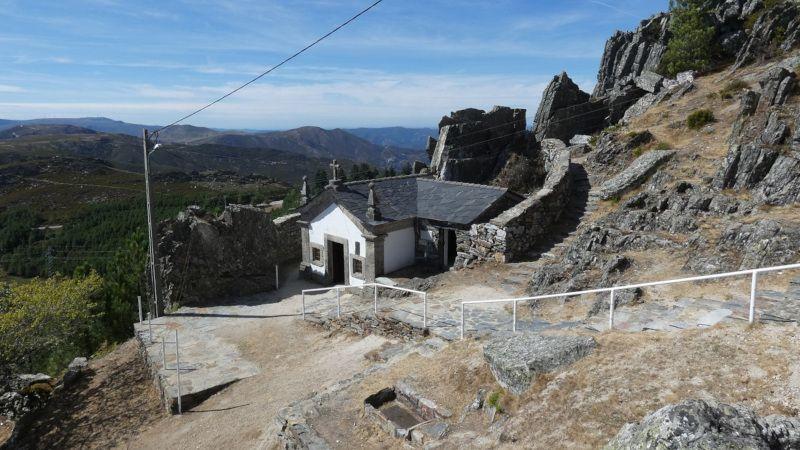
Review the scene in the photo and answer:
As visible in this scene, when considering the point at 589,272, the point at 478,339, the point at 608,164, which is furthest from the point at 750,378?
the point at 608,164

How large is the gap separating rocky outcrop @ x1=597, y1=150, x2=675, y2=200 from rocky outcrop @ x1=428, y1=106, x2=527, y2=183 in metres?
9.46

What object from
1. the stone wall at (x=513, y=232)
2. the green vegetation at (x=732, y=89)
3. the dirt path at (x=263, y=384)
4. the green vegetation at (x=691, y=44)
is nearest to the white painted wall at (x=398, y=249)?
the stone wall at (x=513, y=232)

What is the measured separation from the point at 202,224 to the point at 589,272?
1370 centimetres

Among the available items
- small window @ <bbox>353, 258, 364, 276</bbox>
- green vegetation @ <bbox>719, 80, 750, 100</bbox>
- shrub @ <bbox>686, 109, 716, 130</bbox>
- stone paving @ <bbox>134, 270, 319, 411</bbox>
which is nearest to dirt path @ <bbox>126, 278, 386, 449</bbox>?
stone paving @ <bbox>134, 270, 319, 411</bbox>

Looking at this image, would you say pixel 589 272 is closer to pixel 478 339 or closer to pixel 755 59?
pixel 478 339

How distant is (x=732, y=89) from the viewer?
26391mm

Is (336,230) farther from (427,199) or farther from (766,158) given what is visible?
(766,158)

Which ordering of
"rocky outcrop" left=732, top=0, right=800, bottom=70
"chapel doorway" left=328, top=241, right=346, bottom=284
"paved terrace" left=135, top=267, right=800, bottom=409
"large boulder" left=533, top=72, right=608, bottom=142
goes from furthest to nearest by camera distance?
"large boulder" left=533, top=72, right=608, bottom=142
"rocky outcrop" left=732, top=0, right=800, bottom=70
"chapel doorway" left=328, top=241, right=346, bottom=284
"paved terrace" left=135, top=267, right=800, bottom=409

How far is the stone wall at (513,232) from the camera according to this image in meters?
17.8

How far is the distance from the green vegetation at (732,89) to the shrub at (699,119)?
3.36m

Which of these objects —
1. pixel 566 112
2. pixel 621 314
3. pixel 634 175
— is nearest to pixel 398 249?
pixel 634 175

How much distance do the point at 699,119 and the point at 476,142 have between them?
1155cm

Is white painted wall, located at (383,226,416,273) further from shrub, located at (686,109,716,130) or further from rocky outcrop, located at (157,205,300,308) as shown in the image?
shrub, located at (686,109,716,130)

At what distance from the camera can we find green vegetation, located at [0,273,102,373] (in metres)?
17.8
